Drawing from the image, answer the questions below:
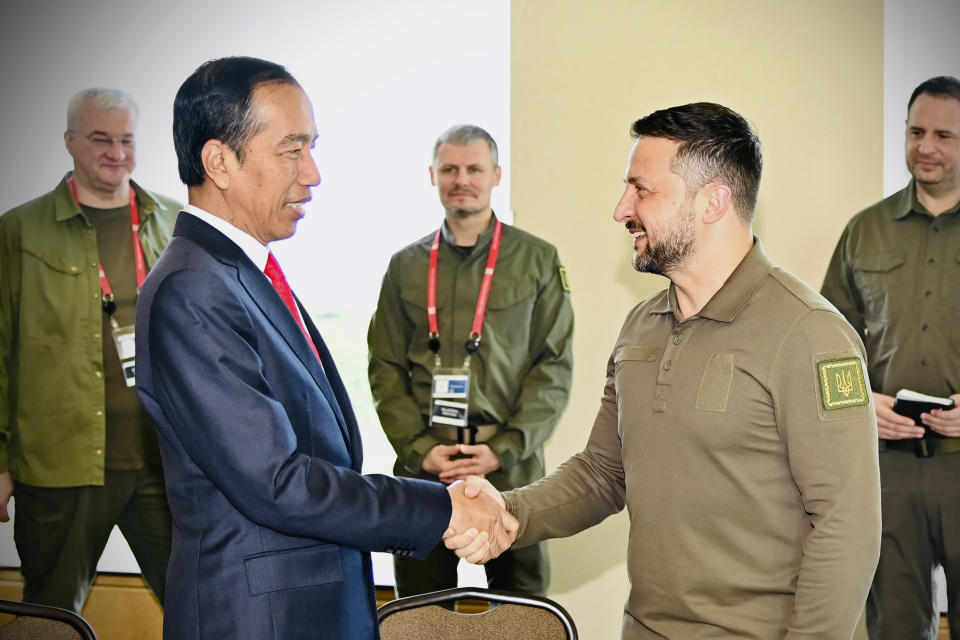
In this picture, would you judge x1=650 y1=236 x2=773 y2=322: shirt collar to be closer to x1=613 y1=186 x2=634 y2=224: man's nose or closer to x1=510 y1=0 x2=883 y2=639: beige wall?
x1=613 y1=186 x2=634 y2=224: man's nose

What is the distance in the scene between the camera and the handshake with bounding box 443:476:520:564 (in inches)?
80.8

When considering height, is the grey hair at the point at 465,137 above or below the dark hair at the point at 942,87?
below

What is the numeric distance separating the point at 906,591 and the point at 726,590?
2.06m

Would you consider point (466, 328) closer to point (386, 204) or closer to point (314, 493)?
point (386, 204)

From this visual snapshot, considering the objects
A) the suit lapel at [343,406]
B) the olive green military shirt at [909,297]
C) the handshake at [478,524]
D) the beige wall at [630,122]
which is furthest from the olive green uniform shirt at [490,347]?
the suit lapel at [343,406]

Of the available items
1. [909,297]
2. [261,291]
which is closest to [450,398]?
[909,297]

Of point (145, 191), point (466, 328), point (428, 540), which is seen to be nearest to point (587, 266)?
point (466, 328)

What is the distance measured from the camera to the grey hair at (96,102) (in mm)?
4043

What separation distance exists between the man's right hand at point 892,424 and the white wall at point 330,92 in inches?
75.2

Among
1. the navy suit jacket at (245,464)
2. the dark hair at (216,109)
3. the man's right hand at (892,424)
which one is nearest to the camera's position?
the navy suit jacket at (245,464)

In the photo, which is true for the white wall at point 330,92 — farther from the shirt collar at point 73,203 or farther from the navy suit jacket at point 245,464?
the navy suit jacket at point 245,464

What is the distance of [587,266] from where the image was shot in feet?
14.0

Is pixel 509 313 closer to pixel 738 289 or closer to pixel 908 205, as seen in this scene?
pixel 908 205

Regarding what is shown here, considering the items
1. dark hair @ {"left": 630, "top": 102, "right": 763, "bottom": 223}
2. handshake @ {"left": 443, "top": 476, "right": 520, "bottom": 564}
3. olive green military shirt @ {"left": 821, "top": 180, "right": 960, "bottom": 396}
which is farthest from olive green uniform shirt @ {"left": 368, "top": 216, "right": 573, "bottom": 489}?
dark hair @ {"left": 630, "top": 102, "right": 763, "bottom": 223}
